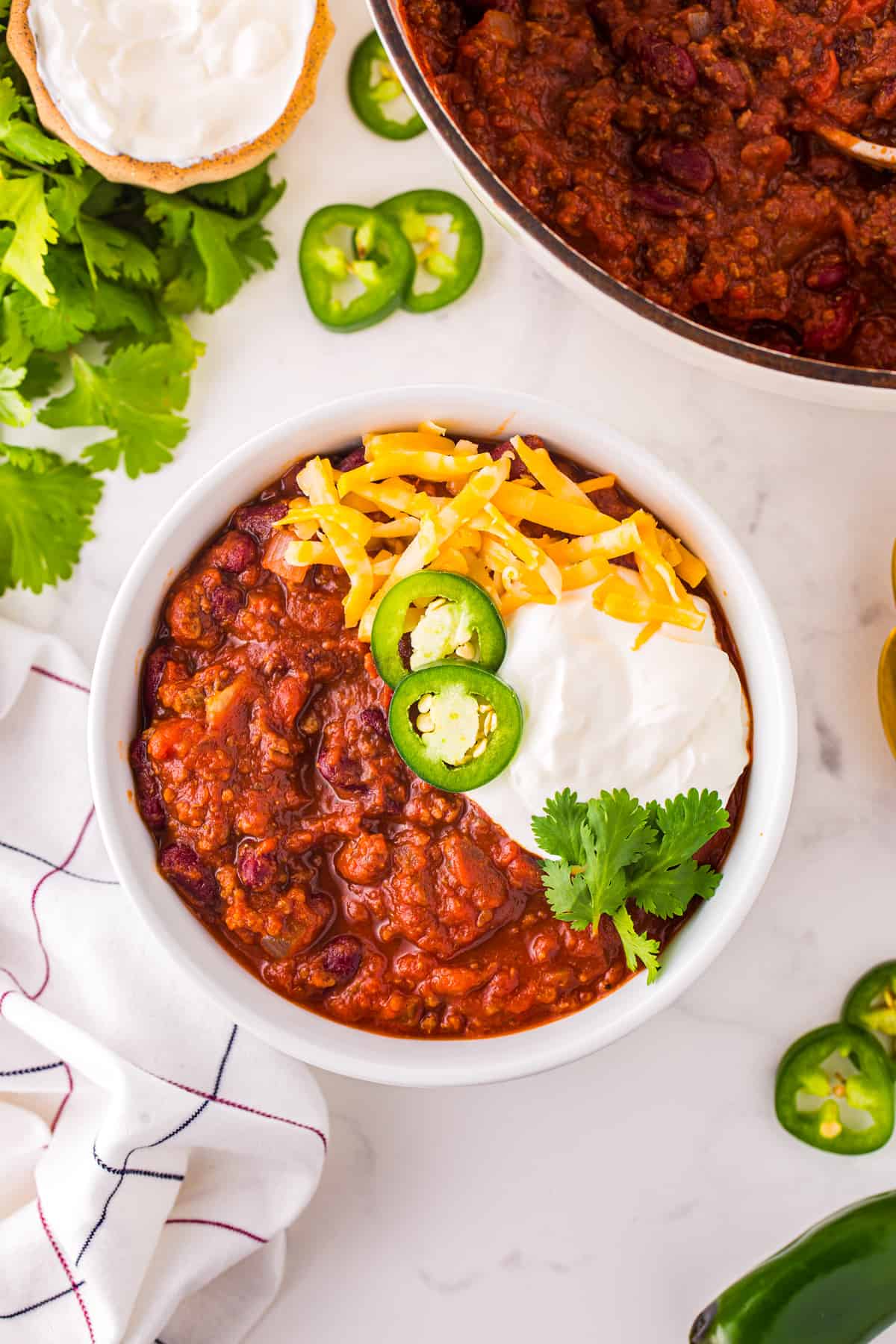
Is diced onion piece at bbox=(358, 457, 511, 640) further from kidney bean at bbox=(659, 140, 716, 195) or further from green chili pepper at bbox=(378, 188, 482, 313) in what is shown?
green chili pepper at bbox=(378, 188, 482, 313)

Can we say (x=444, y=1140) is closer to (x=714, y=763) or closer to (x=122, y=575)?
(x=714, y=763)

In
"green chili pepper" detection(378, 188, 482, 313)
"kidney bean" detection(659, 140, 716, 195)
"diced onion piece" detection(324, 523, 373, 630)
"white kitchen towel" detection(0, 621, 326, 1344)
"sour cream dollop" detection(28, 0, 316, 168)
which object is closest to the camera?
"diced onion piece" detection(324, 523, 373, 630)

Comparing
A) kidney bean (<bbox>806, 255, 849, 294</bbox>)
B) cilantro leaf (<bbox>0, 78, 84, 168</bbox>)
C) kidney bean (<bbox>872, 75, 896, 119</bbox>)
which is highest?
kidney bean (<bbox>872, 75, 896, 119</bbox>)

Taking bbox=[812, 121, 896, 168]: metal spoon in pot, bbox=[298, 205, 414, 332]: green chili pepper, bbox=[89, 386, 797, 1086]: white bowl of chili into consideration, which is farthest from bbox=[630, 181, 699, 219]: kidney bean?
bbox=[298, 205, 414, 332]: green chili pepper

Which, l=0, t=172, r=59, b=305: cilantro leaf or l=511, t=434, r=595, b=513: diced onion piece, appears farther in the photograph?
l=0, t=172, r=59, b=305: cilantro leaf

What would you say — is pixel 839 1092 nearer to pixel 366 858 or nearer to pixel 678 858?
pixel 678 858

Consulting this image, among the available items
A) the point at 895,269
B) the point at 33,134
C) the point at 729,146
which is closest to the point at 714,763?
the point at 895,269
